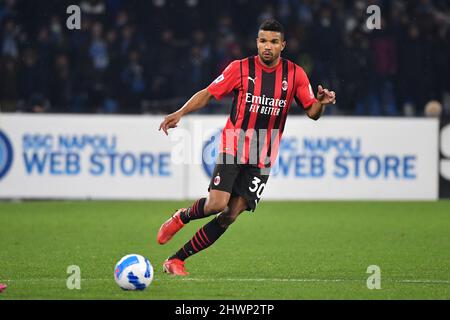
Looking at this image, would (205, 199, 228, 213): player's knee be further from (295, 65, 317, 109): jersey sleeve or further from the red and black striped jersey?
(295, 65, 317, 109): jersey sleeve

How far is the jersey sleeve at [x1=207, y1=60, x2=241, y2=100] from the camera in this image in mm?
8273

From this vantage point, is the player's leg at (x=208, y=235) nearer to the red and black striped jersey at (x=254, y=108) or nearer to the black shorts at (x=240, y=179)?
the black shorts at (x=240, y=179)

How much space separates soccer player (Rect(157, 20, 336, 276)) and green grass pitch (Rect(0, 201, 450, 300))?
0.41 metres

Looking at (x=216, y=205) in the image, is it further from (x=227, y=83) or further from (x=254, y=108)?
(x=227, y=83)

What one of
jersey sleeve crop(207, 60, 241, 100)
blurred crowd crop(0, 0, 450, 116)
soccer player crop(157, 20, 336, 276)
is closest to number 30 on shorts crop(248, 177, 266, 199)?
soccer player crop(157, 20, 336, 276)

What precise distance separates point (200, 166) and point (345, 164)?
2202mm

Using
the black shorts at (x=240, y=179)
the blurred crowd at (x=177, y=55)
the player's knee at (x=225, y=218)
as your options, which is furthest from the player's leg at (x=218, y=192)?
the blurred crowd at (x=177, y=55)

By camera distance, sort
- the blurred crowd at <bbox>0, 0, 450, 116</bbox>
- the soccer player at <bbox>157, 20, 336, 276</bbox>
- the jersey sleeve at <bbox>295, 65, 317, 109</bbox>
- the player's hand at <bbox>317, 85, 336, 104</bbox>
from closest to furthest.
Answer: the player's hand at <bbox>317, 85, 336, 104</bbox>
the soccer player at <bbox>157, 20, 336, 276</bbox>
the jersey sleeve at <bbox>295, 65, 317, 109</bbox>
the blurred crowd at <bbox>0, 0, 450, 116</bbox>

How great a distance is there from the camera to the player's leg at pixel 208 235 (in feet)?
27.1

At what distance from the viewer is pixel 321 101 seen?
8.14 m

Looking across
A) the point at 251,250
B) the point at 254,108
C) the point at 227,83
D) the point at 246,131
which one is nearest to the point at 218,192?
the point at 246,131
